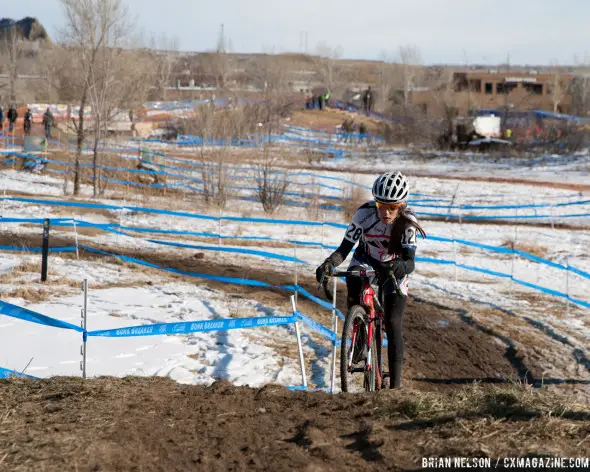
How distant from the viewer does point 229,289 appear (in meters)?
12.9

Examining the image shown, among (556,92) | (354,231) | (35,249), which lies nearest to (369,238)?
(354,231)

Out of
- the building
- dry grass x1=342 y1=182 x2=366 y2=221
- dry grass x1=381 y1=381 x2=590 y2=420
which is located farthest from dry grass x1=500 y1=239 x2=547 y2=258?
the building

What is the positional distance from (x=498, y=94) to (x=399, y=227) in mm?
80368

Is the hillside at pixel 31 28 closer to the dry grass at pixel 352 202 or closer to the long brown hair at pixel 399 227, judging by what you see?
the dry grass at pixel 352 202

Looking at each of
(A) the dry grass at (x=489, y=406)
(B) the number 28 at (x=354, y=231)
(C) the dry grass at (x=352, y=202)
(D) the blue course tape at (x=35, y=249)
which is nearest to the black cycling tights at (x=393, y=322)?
(B) the number 28 at (x=354, y=231)

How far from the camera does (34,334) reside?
967cm

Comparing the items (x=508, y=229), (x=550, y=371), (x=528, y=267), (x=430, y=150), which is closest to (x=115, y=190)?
(x=508, y=229)

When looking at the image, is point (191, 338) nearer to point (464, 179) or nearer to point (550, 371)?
point (550, 371)

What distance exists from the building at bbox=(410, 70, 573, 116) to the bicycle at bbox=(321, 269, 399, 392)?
2147 inches

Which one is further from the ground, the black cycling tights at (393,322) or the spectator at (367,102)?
the spectator at (367,102)

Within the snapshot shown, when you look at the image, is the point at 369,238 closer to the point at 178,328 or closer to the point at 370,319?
the point at 370,319

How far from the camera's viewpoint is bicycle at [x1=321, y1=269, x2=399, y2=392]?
20.9 ft

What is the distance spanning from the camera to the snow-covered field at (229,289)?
8.94 m

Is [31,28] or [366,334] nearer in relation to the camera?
[366,334]
